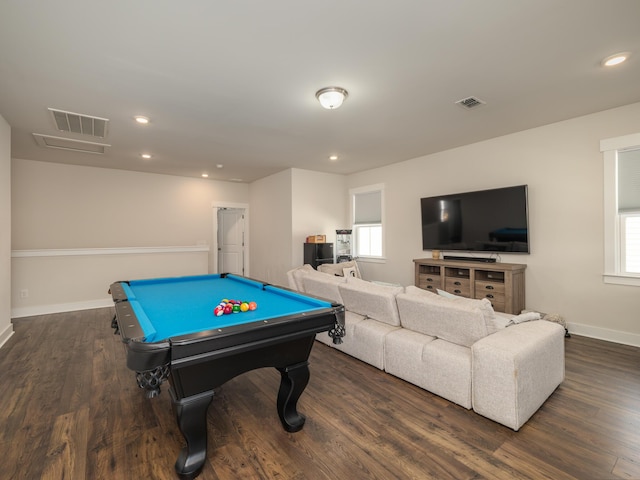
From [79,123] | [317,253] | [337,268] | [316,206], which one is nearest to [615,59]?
[337,268]

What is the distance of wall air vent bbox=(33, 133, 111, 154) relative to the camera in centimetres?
420

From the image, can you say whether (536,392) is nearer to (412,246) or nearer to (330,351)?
(330,351)

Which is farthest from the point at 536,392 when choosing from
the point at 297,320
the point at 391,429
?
the point at 297,320

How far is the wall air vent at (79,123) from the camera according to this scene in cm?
339

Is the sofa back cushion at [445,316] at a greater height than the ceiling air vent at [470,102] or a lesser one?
lesser

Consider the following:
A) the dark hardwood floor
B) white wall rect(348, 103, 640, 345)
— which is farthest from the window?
the dark hardwood floor

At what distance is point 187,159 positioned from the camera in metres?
5.34

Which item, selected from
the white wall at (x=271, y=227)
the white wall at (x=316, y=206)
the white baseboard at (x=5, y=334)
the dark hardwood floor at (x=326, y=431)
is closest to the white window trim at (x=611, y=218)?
the dark hardwood floor at (x=326, y=431)

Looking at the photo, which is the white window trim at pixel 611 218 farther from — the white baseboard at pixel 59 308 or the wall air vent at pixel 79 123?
the white baseboard at pixel 59 308

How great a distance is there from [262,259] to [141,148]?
10.8ft

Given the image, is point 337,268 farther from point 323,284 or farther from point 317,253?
point 323,284

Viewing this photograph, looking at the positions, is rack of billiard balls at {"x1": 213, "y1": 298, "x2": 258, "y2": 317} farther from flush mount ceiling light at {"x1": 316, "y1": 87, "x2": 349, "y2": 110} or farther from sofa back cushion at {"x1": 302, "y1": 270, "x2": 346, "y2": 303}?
flush mount ceiling light at {"x1": 316, "y1": 87, "x2": 349, "y2": 110}

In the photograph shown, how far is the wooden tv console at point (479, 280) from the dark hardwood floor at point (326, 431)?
42.2 inches

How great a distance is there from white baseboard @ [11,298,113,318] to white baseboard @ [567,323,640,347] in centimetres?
721
